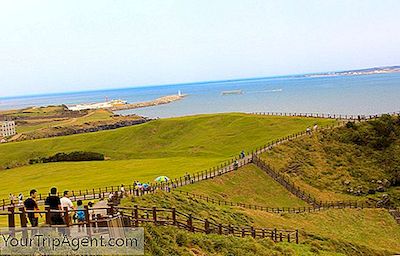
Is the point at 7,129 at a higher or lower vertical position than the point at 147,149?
lower

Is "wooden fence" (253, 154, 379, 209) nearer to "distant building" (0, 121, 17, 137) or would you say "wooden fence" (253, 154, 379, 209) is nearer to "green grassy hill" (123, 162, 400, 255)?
"green grassy hill" (123, 162, 400, 255)

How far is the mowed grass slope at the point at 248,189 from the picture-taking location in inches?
1639

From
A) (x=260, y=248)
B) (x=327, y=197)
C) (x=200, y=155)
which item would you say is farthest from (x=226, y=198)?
(x=200, y=155)

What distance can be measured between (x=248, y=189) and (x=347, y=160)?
18304mm

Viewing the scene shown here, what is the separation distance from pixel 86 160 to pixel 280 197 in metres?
31.4

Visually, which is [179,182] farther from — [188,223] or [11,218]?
[11,218]

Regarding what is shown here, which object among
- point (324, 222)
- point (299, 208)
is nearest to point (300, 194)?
point (299, 208)

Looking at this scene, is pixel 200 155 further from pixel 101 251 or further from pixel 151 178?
pixel 101 251

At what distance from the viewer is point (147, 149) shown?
7394 cm

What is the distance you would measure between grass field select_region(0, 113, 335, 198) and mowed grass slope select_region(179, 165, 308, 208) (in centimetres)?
492

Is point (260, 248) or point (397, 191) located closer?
point (260, 248)

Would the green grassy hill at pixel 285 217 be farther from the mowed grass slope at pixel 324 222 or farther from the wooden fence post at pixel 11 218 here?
the wooden fence post at pixel 11 218

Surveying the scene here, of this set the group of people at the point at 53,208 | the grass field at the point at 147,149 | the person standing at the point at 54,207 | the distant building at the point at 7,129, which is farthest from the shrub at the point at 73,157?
the distant building at the point at 7,129

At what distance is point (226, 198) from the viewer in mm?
41375
